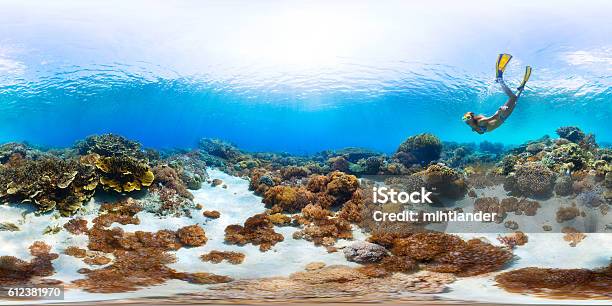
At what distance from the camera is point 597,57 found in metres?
6.69

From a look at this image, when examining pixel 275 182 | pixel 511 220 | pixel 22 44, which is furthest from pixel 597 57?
pixel 22 44

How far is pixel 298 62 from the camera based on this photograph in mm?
6562

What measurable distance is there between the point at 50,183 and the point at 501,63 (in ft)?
24.2

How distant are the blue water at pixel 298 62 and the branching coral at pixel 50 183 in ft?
2.05

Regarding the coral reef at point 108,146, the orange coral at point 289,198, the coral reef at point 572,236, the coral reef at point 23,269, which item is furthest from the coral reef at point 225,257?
the coral reef at point 572,236

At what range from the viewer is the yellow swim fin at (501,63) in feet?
21.2

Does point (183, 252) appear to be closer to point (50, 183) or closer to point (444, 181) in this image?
point (50, 183)

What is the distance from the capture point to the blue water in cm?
650

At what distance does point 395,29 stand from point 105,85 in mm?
4898

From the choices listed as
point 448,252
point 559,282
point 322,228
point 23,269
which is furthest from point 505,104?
point 23,269

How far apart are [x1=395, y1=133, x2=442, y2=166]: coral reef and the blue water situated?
0.17m

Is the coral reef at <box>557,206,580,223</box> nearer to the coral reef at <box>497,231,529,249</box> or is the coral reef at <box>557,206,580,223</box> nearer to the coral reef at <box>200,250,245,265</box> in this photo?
the coral reef at <box>497,231,529,249</box>

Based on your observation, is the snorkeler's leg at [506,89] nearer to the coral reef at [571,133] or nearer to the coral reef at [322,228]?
the coral reef at [571,133]

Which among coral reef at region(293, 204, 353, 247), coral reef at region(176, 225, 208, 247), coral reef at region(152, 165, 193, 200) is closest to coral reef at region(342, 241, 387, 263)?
coral reef at region(293, 204, 353, 247)
